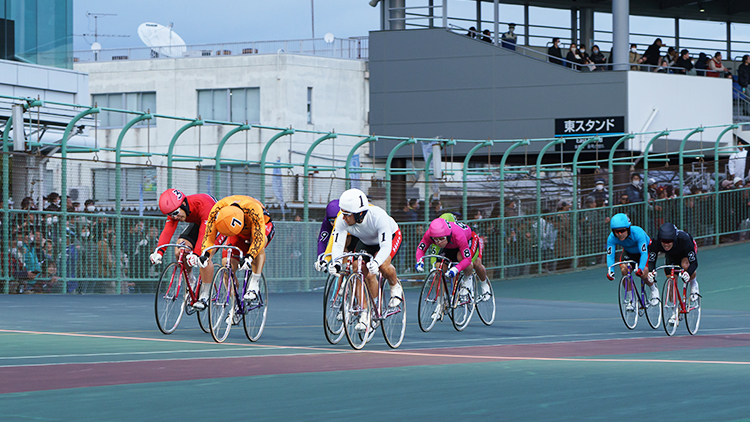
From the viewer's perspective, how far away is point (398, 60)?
36.4m

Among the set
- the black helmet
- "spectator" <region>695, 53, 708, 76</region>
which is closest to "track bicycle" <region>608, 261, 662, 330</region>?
the black helmet

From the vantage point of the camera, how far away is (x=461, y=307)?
41.0 feet

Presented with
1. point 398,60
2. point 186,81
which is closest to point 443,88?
Answer: point 398,60

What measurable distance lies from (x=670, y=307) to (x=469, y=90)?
75.8 ft

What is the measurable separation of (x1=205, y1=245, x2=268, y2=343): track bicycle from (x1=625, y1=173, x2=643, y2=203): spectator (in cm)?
1463

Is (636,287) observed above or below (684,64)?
below

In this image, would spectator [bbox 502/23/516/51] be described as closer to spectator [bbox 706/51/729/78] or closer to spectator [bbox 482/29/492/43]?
spectator [bbox 482/29/492/43]

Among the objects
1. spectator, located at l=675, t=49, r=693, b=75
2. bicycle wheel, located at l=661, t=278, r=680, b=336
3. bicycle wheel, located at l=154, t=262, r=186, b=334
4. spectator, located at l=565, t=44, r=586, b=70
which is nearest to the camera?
bicycle wheel, located at l=154, t=262, r=186, b=334

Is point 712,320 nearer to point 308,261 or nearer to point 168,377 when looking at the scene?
point 308,261

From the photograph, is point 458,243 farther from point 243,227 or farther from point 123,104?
point 123,104

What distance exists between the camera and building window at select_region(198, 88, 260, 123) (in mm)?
39625

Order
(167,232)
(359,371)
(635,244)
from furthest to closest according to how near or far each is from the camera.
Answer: (635,244) < (167,232) < (359,371)

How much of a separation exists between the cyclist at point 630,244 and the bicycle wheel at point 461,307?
1.73 m

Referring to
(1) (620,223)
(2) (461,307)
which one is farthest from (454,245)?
(1) (620,223)
